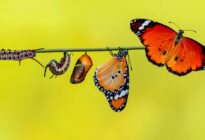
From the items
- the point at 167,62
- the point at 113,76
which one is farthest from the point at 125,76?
the point at 167,62

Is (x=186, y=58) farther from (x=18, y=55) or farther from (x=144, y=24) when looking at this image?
(x=18, y=55)

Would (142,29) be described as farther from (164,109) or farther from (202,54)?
(164,109)

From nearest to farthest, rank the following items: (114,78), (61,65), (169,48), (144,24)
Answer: (144,24) < (169,48) < (61,65) < (114,78)

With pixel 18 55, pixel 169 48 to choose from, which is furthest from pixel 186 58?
pixel 18 55

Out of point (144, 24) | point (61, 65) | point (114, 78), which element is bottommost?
point (114, 78)

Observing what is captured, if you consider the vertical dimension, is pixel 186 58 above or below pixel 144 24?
below

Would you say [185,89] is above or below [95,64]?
below
